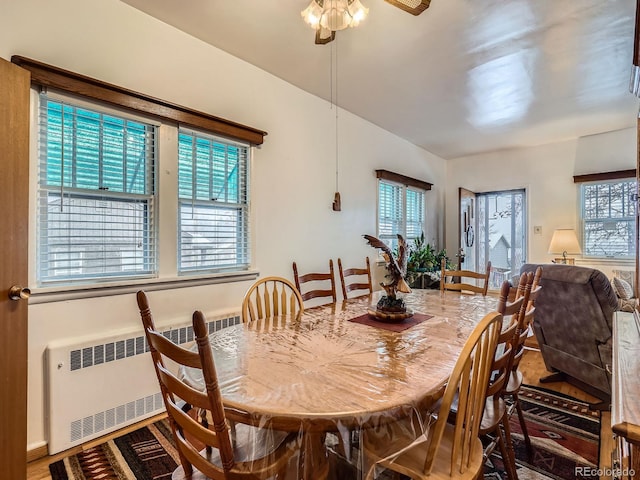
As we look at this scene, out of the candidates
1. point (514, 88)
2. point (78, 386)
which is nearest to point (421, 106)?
point (514, 88)

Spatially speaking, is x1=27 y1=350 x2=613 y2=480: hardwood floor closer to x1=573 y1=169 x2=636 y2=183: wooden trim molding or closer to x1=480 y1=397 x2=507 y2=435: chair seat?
x1=480 y1=397 x2=507 y2=435: chair seat

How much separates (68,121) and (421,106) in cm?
329

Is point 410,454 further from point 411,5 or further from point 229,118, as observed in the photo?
point 229,118

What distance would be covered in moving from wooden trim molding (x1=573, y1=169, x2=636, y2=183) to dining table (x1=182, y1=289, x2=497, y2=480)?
161 inches

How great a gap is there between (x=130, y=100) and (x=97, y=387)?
5.85ft

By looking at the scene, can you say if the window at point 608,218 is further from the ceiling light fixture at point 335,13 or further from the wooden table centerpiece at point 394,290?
the ceiling light fixture at point 335,13

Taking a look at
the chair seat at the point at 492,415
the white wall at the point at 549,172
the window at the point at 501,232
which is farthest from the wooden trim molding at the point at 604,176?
the chair seat at the point at 492,415

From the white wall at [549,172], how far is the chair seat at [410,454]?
4.79 metres

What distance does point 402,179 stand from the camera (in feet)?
15.7

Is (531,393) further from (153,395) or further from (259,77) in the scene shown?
(259,77)

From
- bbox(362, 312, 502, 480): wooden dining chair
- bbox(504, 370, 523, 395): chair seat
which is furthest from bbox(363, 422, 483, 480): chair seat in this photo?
bbox(504, 370, 523, 395): chair seat

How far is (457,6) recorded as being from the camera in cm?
211

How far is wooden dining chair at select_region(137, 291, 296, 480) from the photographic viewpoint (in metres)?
0.83

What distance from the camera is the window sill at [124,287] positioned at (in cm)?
185
